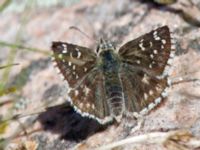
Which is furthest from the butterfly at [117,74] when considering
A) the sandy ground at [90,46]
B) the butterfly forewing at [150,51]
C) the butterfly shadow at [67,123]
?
the butterfly shadow at [67,123]

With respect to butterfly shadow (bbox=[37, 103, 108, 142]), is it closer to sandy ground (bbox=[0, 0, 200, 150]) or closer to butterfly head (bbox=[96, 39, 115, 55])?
sandy ground (bbox=[0, 0, 200, 150])

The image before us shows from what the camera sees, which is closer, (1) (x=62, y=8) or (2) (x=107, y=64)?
(2) (x=107, y=64)

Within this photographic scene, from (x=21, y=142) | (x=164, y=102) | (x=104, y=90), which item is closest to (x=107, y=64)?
(x=104, y=90)

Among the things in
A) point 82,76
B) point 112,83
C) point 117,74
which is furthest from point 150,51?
point 82,76

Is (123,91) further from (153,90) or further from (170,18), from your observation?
(170,18)

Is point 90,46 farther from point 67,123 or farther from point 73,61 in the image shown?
point 67,123

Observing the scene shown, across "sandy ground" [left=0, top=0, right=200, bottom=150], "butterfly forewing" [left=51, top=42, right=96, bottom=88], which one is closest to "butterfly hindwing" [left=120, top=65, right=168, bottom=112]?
"sandy ground" [left=0, top=0, right=200, bottom=150]
